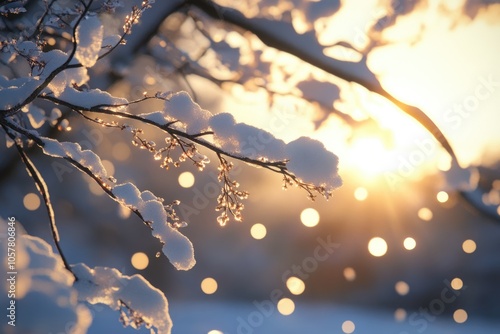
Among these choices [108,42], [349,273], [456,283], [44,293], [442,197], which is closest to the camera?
[108,42]

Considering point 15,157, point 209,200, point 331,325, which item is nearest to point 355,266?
point 331,325

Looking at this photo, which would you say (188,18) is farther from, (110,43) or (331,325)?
(331,325)

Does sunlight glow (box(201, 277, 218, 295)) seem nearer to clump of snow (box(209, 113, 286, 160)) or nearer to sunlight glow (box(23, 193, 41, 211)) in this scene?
sunlight glow (box(23, 193, 41, 211))

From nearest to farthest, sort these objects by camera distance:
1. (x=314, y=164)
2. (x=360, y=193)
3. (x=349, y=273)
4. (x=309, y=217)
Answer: (x=314, y=164) < (x=360, y=193) < (x=309, y=217) < (x=349, y=273)

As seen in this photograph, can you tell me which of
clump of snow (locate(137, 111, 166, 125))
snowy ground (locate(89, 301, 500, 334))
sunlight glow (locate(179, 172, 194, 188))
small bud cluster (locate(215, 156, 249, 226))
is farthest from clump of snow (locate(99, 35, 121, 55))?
sunlight glow (locate(179, 172, 194, 188))

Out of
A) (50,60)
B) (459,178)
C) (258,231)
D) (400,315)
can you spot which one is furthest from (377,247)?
(50,60)

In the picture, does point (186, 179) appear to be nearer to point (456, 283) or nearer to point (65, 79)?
point (65, 79)
